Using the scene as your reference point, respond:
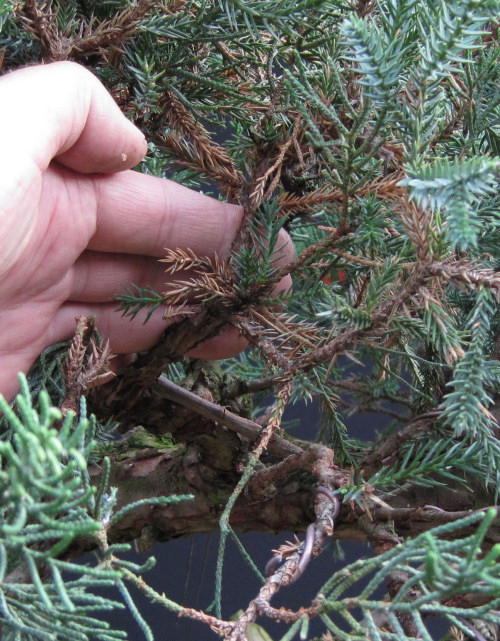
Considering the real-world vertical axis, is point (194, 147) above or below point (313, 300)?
above

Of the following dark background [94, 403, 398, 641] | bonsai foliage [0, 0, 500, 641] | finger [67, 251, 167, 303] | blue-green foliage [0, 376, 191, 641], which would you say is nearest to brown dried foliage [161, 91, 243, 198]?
bonsai foliage [0, 0, 500, 641]

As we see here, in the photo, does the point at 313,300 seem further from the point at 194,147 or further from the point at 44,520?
the point at 44,520

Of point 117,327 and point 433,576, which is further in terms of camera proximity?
point 117,327

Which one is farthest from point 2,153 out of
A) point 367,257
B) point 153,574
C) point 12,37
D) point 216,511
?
point 153,574

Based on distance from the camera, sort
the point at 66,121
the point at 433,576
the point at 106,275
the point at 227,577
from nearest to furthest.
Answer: the point at 433,576 → the point at 66,121 → the point at 106,275 → the point at 227,577

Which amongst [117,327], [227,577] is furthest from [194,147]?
[227,577]

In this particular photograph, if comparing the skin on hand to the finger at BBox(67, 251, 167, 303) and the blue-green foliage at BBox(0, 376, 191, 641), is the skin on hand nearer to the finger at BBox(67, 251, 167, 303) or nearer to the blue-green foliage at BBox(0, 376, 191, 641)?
the finger at BBox(67, 251, 167, 303)
